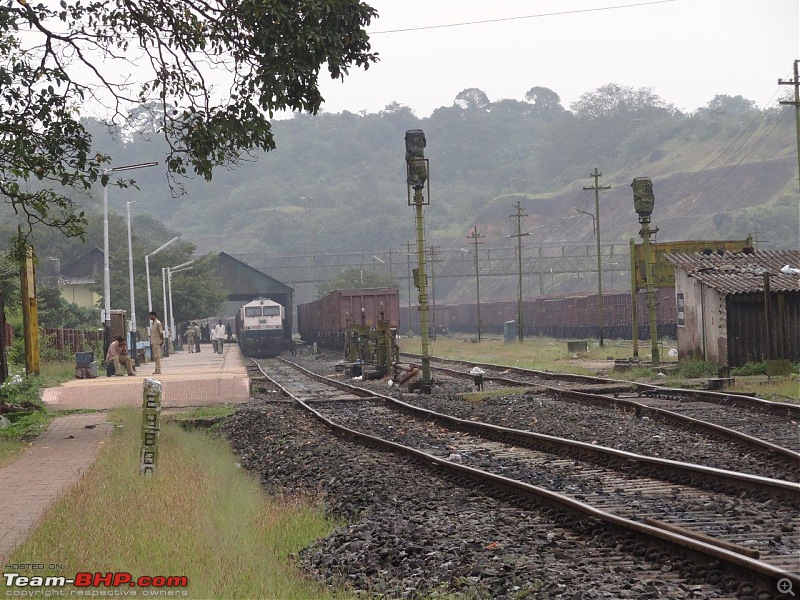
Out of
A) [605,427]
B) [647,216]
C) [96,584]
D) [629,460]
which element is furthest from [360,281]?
[96,584]

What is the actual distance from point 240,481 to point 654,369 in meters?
17.0

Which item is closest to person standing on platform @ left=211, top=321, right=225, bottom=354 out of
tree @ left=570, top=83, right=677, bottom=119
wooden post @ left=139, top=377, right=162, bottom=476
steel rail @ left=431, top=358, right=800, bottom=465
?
steel rail @ left=431, top=358, right=800, bottom=465

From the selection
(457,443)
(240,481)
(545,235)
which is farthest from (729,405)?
(545,235)

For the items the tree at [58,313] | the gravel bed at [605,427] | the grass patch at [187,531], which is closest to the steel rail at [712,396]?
the gravel bed at [605,427]

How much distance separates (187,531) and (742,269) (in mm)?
20977

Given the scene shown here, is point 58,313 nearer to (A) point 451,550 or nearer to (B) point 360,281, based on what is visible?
(B) point 360,281

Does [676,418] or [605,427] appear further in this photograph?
[676,418]

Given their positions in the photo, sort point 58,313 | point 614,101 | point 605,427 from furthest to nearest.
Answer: point 614,101, point 58,313, point 605,427

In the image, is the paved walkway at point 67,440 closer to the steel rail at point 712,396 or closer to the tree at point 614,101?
the steel rail at point 712,396

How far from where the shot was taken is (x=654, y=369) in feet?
87.0

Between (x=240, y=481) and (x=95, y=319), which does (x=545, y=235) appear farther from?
(x=240, y=481)

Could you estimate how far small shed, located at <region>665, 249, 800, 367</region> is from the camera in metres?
24.2

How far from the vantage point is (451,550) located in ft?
24.2

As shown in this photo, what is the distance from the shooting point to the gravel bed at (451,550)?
6.39 metres
